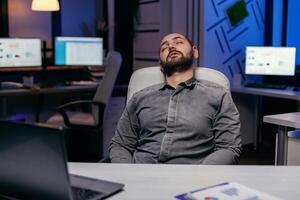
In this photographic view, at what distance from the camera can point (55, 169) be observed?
1074mm

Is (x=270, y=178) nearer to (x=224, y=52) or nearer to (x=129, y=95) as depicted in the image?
(x=129, y=95)

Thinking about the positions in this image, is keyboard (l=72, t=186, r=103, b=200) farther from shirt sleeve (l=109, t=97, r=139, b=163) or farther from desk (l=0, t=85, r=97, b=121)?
desk (l=0, t=85, r=97, b=121)

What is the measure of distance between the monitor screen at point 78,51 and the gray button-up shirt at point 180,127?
272cm

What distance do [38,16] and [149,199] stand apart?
496 centimetres

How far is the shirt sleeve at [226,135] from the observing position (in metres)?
1.97

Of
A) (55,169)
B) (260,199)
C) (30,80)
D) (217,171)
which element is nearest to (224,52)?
(30,80)

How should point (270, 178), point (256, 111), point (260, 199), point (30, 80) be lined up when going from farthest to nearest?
point (256, 111) < point (30, 80) < point (270, 178) < point (260, 199)

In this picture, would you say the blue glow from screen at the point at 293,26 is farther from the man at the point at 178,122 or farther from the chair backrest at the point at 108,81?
the man at the point at 178,122

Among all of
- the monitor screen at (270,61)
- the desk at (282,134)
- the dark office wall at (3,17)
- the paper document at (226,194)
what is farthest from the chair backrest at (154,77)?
the dark office wall at (3,17)

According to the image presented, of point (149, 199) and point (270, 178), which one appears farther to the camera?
point (270, 178)

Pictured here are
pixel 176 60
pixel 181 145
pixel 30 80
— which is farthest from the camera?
pixel 30 80

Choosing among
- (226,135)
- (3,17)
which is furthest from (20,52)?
(226,135)

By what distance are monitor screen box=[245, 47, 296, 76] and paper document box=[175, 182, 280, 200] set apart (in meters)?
3.30

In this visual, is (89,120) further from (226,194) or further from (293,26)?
(226,194)
